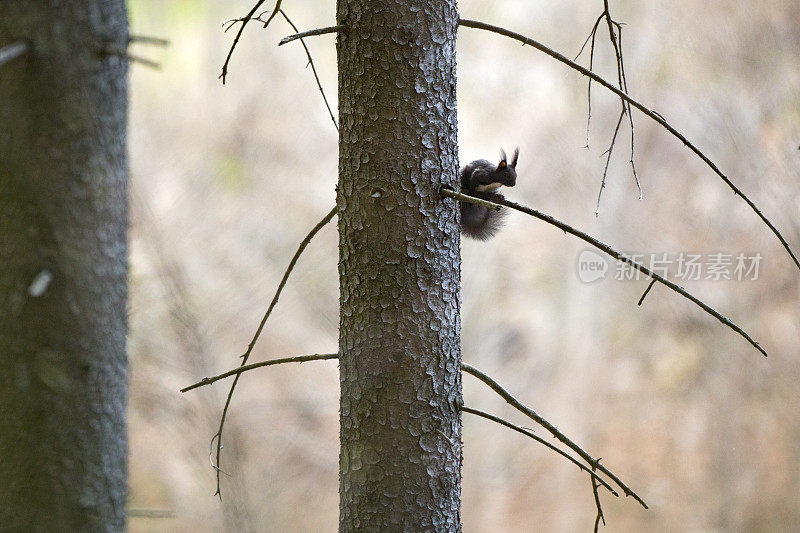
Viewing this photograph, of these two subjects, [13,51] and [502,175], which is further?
[13,51]

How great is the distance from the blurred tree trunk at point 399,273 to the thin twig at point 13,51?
2.89 ft

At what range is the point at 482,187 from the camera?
1.28 m

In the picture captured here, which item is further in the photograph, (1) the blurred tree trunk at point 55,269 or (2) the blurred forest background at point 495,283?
(2) the blurred forest background at point 495,283

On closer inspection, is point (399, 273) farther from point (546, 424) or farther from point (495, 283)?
point (495, 283)

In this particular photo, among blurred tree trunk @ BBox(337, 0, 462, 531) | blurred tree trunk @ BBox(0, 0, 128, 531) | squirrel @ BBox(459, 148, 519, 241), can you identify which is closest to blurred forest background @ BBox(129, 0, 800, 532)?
blurred tree trunk @ BBox(0, 0, 128, 531)

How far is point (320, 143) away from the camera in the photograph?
3799mm

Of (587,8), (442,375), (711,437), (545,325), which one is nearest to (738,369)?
(711,437)

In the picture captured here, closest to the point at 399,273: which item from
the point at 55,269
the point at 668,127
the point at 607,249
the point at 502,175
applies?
the point at 607,249

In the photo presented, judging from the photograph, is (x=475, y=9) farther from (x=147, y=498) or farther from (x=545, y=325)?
(x=147, y=498)

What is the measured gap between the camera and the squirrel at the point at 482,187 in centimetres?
129

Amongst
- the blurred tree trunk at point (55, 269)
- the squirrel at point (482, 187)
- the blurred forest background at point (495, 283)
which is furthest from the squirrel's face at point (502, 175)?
the blurred forest background at point (495, 283)

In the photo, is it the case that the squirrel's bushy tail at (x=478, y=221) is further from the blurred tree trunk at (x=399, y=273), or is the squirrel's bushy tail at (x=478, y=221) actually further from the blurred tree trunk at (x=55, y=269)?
the blurred tree trunk at (x=55, y=269)

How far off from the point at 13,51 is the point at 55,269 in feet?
1.47

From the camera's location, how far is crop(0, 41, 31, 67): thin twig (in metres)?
1.44
